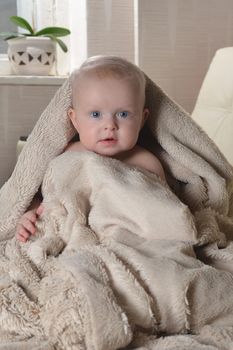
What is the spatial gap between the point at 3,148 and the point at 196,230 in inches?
51.7

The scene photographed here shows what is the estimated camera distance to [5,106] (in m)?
2.29

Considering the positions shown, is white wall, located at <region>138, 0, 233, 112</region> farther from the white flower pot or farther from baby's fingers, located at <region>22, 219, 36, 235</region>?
baby's fingers, located at <region>22, 219, 36, 235</region>

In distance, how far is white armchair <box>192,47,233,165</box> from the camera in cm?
179

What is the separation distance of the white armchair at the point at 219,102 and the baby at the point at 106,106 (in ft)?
1.88

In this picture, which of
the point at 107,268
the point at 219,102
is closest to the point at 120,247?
the point at 107,268

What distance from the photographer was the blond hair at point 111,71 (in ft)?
3.94

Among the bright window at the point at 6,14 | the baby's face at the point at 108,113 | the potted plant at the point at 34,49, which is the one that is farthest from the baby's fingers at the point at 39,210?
the bright window at the point at 6,14

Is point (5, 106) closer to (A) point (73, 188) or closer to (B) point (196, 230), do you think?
(A) point (73, 188)

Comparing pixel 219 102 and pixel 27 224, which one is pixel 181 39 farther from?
pixel 27 224

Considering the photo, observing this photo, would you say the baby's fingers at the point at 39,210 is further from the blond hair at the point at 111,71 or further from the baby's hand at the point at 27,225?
the blond hair at the point at 111,71

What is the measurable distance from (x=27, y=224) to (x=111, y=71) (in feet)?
1.17

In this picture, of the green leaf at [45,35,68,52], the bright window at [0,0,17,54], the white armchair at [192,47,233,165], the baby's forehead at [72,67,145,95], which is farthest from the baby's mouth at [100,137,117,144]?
the bright window at [0,0,17,54]

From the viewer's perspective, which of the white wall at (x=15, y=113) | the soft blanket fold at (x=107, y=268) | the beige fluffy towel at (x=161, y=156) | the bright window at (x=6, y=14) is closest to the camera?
the soft blanket fold at (x=107, y=268)

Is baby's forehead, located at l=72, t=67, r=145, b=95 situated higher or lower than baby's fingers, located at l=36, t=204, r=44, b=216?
higher
